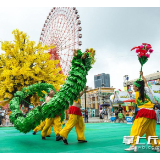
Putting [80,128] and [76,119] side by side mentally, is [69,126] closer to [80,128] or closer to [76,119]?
[76,119]

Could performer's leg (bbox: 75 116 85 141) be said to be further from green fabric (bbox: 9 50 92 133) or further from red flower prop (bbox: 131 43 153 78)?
red flower prop (bbox: 131 43 153 78)

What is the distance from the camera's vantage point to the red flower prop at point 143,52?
3.93 meters

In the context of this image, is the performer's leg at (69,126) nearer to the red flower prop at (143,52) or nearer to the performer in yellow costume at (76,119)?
the performer in yellow costume at (76,119)

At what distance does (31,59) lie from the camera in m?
11.8

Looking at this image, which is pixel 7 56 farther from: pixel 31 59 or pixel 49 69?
pixel 49 69

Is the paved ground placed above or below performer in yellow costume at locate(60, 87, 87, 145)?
below

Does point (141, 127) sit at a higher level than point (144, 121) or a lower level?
lower

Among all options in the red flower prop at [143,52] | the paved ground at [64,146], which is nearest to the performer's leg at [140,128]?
the paved ground at [64,146]

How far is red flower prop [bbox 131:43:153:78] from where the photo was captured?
393cm

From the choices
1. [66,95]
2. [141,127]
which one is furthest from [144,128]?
[66,95]

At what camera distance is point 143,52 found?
3.93 m

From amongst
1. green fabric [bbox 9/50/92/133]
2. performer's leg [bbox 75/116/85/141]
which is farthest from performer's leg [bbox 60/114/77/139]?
green fabric [bbox 9/50/92/133]
